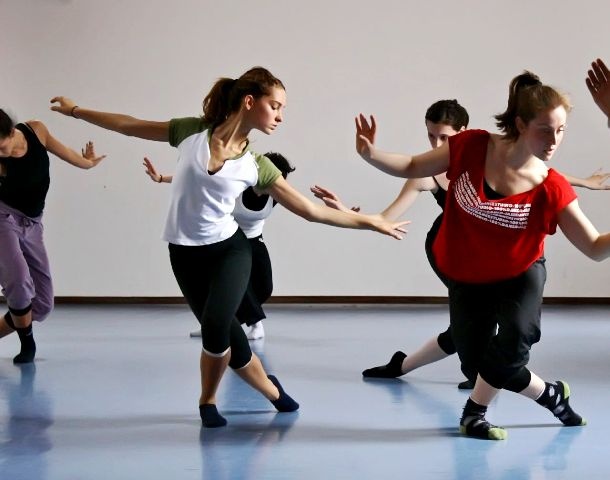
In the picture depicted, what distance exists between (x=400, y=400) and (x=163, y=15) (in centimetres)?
434

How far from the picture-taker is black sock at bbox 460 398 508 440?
3.29m

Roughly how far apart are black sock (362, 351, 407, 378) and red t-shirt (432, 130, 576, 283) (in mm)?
1160

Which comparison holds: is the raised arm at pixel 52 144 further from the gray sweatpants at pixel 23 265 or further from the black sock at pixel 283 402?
the black sock at pixel 283 402

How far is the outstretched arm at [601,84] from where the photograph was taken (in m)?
2.49

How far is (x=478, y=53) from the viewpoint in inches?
287

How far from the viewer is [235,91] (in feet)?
11.4

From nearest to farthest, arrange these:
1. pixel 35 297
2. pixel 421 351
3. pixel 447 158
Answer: pixel 447 158
pixel 421 351
pixel 35 297

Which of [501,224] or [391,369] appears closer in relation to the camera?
[501,224]

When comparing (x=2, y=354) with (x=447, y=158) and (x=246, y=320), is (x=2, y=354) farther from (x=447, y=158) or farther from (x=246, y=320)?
(x=447, y=158)

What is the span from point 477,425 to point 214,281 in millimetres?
994

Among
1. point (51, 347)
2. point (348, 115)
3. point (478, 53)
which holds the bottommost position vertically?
point (51, 347)

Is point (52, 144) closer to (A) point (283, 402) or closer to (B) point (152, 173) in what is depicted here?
(B) point (152, 173)

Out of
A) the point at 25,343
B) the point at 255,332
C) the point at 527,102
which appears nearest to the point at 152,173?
the point at 25,343

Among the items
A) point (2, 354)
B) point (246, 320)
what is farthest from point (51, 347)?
point (246, 320)
